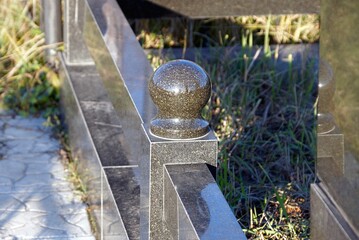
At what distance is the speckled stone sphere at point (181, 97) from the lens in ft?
9.61

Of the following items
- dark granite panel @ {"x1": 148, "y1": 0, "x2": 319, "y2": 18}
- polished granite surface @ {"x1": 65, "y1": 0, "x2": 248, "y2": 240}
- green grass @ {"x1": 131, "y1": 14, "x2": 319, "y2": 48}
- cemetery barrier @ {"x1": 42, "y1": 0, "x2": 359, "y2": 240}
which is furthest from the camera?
green grass @ {"x1": 131, "y1": 14, "x2": 319, "y2": 48}

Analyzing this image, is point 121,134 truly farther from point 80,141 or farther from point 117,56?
point 117,56

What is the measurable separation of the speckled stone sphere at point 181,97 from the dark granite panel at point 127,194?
0.75 m

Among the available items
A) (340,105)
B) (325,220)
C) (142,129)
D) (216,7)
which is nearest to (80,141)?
(216,7)

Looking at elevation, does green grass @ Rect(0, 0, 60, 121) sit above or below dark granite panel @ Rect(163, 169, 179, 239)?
below

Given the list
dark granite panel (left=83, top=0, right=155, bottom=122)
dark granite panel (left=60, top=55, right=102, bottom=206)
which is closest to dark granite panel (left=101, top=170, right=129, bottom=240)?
dark granite panel (left=60, top=55, right=102, bottom=206)

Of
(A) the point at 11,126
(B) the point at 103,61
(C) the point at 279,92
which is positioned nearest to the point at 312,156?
(C) the point at 279,92

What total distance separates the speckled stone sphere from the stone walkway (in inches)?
59.1

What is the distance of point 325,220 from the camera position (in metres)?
2.53

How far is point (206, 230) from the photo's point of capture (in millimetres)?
2588

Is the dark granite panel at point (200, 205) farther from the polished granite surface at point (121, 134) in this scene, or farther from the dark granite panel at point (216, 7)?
the dark granite panel at point (216, 7)

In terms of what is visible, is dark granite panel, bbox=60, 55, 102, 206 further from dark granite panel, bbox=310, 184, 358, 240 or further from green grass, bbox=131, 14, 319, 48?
dark granite panel, bbox=310, 184, 358, 240

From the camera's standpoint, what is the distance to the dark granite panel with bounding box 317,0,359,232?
7.63ft

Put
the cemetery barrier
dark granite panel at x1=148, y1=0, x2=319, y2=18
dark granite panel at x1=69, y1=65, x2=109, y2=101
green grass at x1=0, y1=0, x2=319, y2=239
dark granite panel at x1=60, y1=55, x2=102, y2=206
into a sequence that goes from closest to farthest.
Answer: the cemetery barrier → green grass at x1=0, y1=0, x2=319, y2=239 → dark granite panel at x1=60, y1=55, x2=102, y2=206 → dark granite panel at x1=69, y1=65, x2=109, y2=101 → dark granite panel at x1=148, y1=0, x2=319, y2=18
